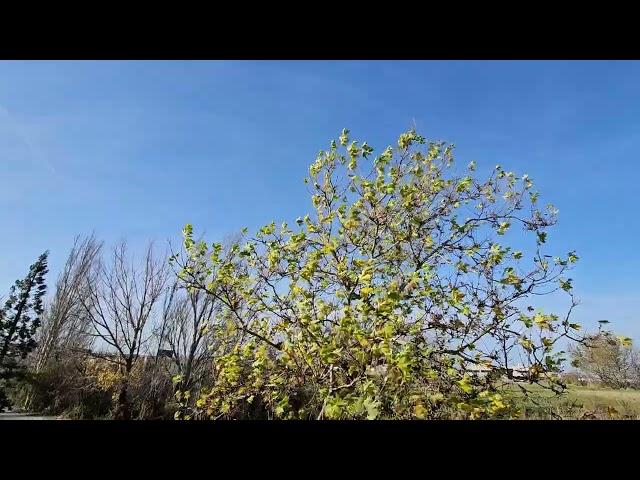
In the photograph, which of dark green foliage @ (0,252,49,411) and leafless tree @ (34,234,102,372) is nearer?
dark green foliage @ (0,252,49,411)

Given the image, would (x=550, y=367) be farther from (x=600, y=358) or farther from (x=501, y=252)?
(x=600, y=358)

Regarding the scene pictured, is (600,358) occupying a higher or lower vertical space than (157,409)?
higher

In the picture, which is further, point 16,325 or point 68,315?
point 68,315

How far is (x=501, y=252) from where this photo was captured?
3057mm

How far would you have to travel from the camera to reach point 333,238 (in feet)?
11.1

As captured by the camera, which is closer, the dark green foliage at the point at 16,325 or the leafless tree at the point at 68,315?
the dark green foliage at the point at 16,325
